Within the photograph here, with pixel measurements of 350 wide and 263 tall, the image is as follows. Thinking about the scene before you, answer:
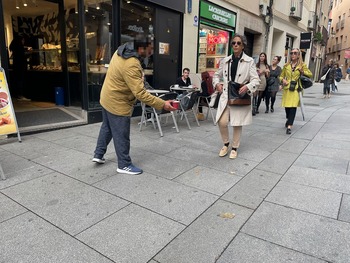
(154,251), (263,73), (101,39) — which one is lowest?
(154,251)

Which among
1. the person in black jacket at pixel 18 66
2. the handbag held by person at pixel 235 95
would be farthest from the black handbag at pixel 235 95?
the person in black jacket at pixel 18 66

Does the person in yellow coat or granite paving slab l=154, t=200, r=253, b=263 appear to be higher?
the person in yellow coat

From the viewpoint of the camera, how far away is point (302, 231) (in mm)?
2557

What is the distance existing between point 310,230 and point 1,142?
4850 millimetres

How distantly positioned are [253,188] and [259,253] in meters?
1.26

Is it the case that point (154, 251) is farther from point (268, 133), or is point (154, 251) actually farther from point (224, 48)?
point (224, 48)

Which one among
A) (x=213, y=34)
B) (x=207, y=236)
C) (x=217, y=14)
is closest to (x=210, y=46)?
(x=213, y=34)

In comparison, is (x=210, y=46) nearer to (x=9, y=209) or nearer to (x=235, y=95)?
(x=235, y=95)

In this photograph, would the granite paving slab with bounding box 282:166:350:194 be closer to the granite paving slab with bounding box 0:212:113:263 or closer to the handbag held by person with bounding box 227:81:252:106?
the handbag held by person with bounding box 227:81:252:106

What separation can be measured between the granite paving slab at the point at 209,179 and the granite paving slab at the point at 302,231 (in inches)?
23.7

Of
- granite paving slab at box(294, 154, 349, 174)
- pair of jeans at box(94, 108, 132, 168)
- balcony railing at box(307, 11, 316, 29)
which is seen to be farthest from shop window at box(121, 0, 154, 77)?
balcony railing at box(307, 11, 316, 29)

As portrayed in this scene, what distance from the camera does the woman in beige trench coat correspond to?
418 cm

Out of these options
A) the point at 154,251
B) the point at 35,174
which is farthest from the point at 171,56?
the point at 154,251

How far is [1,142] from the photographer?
4941mm
